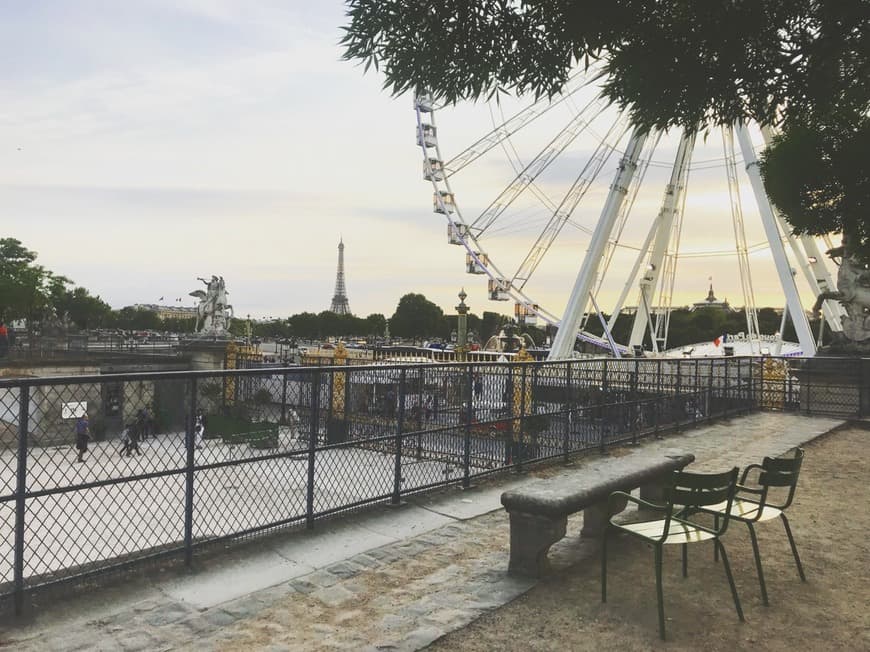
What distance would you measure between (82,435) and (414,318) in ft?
292

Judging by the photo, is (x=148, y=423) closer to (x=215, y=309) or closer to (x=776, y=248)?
(x=776, y=248)

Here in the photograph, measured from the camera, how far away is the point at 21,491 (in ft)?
13.5

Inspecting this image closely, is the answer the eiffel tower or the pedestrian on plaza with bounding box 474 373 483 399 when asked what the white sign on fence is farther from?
the eiffel tower

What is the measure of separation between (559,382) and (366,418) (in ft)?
10.8

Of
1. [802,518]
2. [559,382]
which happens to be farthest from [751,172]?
[802,518]

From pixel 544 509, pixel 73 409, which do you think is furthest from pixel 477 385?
pixel 73 409

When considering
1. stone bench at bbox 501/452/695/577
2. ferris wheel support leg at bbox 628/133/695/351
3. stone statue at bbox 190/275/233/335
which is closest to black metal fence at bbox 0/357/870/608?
stone bench at bbox 501/452/695/577

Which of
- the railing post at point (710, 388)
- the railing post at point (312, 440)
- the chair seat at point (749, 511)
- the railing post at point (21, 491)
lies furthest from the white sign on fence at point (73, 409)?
the railing post at point (710, 388)

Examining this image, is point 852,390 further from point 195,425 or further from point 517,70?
point 195,425

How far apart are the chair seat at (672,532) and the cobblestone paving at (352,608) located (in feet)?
2.89

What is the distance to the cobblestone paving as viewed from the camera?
3859 mm

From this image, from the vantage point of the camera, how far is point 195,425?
16.6 feet

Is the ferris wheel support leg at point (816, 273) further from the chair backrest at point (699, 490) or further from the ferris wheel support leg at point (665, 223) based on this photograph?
the chair backrest at point (699, 490)

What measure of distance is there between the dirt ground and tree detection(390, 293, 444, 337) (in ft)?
288
